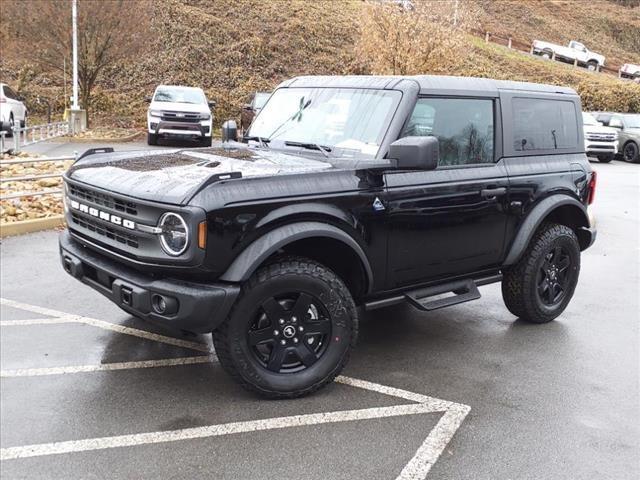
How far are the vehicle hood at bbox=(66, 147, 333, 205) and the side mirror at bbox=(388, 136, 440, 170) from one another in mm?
452

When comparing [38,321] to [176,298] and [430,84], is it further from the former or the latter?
[430,84]

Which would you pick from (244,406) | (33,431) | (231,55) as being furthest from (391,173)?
(231,55)

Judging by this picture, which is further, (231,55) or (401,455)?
(231,55)

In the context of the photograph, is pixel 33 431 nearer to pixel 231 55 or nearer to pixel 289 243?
pixel 289 243

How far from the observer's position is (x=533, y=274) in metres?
5.31

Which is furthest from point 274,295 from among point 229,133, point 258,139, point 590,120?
point 590,120

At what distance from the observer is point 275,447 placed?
341 centimetres

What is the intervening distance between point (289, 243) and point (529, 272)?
2.41 meters

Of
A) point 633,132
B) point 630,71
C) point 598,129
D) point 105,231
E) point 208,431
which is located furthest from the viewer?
point 630,71

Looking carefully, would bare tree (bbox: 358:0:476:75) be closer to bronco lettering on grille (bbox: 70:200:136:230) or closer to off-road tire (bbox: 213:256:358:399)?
bronco lettering on grille (bbox: 70:200:136:230)

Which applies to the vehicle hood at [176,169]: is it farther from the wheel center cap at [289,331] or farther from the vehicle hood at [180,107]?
the vehicle hood at [180,107]

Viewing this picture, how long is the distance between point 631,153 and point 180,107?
16206 mm

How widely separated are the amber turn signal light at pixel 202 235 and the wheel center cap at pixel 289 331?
792 mm

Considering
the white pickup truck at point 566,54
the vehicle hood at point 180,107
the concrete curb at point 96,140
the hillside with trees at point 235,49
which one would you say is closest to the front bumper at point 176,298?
the vehicle hood at point 180,107
